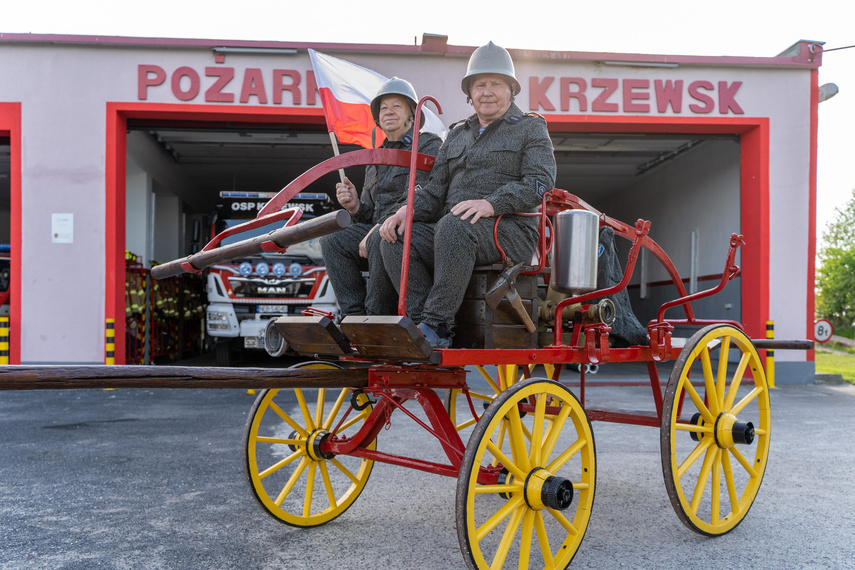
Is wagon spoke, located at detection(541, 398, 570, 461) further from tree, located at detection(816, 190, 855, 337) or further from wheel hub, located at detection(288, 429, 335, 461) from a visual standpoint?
tree, located at detection(816, 190, 855, 337)

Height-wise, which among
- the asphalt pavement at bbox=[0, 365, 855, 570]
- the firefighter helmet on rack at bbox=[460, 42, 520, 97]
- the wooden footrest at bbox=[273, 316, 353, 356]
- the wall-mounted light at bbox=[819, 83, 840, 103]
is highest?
the wall-mounted light at bbox=[819, 83, 840, 103]

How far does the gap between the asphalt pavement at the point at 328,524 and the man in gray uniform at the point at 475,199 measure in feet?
4.13

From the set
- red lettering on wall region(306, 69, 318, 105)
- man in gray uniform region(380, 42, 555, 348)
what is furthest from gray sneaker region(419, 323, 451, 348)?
red lettering on wall region(306, 69, 318, 105)

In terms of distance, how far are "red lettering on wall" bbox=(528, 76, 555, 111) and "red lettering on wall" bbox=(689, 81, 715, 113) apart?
2.07m

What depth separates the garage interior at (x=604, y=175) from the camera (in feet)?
40.4

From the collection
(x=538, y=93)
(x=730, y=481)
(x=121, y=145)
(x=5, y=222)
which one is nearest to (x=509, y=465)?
(x=730, y=481)

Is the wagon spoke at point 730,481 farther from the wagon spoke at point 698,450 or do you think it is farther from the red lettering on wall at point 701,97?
the red lettering on wall at point 701,97

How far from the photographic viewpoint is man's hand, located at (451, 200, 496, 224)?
3104mm

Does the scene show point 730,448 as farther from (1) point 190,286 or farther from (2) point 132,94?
(1) point 190,286

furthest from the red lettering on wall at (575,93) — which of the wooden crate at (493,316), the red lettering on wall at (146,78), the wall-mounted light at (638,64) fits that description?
the wooden crate at (493,316)

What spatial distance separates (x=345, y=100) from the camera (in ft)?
22.6

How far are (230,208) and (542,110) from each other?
5.04 meters

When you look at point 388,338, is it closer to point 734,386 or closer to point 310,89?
point 734,386

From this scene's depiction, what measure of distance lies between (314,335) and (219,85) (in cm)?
759
